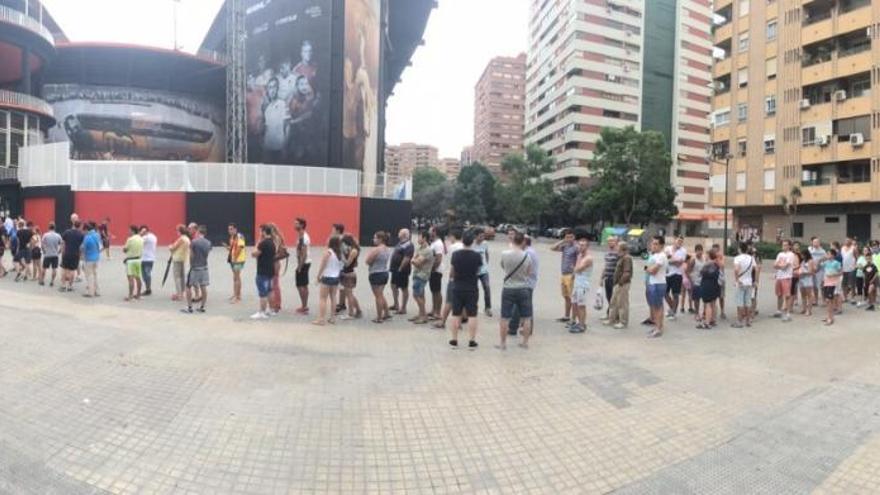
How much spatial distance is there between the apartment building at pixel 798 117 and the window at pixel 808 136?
0.21 ft

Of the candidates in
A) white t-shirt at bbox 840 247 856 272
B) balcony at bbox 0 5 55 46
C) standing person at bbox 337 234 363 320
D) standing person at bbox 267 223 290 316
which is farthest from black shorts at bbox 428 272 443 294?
balcony at bbox 0 5 55 46

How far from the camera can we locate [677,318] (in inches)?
419

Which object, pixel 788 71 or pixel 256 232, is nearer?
pixel 256 232

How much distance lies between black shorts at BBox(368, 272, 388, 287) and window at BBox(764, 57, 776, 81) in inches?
1582

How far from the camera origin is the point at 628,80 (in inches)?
3221

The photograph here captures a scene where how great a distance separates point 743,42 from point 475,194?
37612 mm

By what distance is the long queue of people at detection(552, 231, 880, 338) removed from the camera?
30.2 ft

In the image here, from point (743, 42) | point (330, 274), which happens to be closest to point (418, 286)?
point (330, 274)

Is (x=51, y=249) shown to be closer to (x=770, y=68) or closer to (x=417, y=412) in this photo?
(x=417, y=412)

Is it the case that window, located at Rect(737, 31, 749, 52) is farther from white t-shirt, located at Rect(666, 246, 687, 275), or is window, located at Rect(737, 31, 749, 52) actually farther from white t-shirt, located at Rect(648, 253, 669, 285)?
white t-shirt, located at Rect(648, 253, 669, 285)

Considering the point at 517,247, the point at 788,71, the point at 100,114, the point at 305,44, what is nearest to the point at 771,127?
the point at 788,71

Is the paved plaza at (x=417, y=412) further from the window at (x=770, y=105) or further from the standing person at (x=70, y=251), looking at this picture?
the window at (x=770, y=105)

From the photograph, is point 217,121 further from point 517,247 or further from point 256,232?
point 517,247

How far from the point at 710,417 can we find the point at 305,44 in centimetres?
3605
